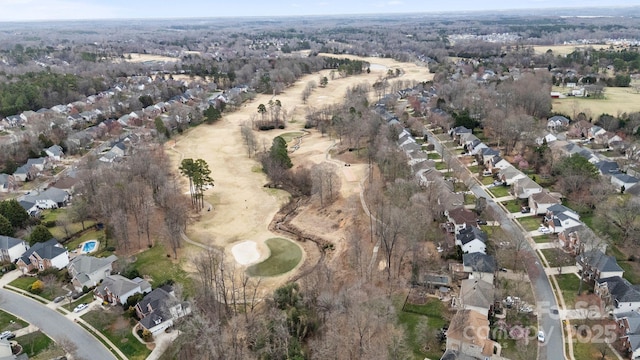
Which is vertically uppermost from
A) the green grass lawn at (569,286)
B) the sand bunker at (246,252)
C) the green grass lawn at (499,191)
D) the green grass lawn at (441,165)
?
the green grass lawn at (441,165)

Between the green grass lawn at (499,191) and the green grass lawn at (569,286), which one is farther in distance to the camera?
the green grass lawn at (499,191)

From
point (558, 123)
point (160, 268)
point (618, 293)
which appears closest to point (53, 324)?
point (160, 268)

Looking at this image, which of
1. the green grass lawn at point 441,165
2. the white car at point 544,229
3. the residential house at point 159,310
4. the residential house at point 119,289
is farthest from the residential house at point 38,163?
the white car at point 544,229

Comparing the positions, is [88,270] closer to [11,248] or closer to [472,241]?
[11,248]

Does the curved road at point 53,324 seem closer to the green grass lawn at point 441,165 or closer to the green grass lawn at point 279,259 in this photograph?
the green grass lawn at point 279,259

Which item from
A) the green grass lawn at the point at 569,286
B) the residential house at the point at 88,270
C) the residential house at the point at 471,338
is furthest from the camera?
the residential house at the point at 88,270
